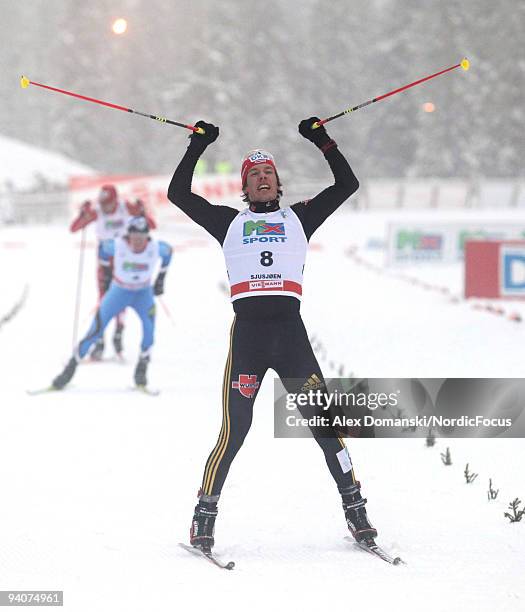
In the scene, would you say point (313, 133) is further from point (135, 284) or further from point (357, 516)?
point (135, 284)

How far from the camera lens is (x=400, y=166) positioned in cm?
5684

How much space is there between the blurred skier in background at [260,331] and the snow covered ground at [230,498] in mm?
290

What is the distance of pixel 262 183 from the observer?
4945 millimetres

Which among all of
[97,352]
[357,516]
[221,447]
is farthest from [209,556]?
[97,352]

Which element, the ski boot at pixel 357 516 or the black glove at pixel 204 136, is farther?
the black glove at pixel 204 136

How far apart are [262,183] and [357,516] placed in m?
1.73

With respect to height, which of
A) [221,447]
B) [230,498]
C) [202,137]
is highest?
[202,137]

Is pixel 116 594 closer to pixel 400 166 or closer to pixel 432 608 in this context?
pixel 432 608

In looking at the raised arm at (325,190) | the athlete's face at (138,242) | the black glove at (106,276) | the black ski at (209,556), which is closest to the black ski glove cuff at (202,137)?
the raised arm at (325,190)

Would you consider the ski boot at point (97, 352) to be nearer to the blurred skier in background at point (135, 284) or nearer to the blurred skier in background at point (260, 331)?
the blurred skier in background at point (135, 284)

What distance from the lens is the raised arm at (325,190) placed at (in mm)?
5039

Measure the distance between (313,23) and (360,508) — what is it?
59.5m

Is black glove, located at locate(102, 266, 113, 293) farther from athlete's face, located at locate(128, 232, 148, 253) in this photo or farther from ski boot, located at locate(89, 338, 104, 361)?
ski boot, located at locate(89, 338, 104, 361)

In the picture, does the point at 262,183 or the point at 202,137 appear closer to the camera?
the point at 262,183
